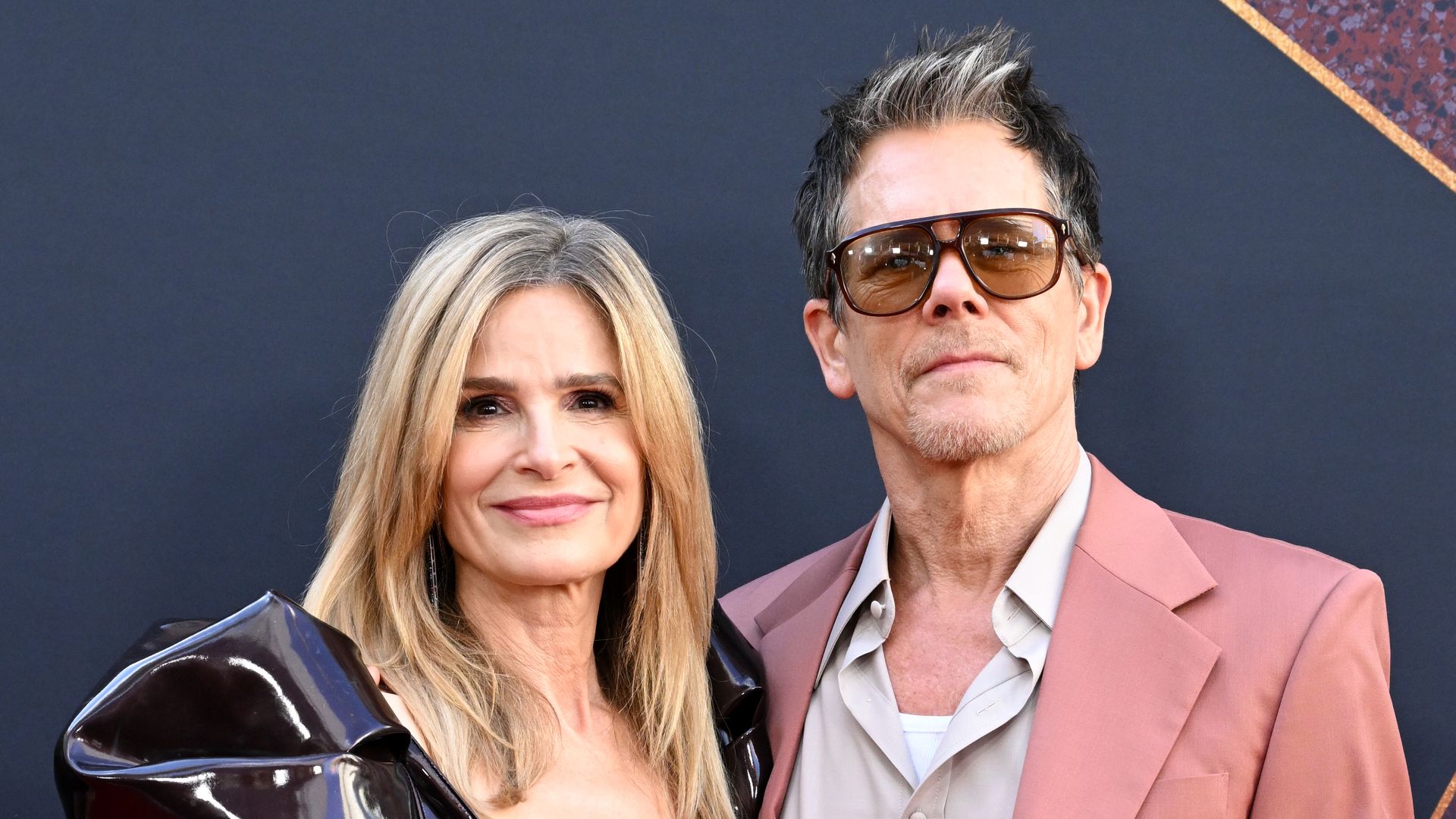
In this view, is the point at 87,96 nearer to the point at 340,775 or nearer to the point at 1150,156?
the point at 340,775

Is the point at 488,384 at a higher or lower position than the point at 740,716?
higher

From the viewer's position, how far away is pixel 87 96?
286 centimetres

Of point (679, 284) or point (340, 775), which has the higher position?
point (679, 284)

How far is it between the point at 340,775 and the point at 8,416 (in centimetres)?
152

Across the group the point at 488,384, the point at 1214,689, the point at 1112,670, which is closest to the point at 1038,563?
the point at 1112,670

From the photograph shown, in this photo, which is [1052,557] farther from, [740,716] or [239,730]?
[239,730]

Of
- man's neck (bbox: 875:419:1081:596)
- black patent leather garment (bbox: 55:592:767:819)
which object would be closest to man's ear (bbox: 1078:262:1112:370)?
man's neck (bbox: 875:419:1081:596)

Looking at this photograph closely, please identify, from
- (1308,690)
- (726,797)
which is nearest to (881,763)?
(726,797)

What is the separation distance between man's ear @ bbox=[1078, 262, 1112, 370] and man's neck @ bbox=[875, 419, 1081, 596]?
0.16 m

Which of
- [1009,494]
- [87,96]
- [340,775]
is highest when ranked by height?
[87,96]

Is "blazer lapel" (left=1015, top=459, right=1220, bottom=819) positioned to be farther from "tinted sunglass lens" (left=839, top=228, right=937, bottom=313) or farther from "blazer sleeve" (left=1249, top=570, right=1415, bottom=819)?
"tinted sunglass lens" (left=839, top=228, right=937, bottom=313)

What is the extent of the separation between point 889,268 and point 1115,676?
31.4 inches

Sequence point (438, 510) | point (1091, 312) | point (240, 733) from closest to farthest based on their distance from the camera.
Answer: point (240, 733) → point (438, 510) → point (1091, 312)

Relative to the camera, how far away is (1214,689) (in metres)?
2.09
